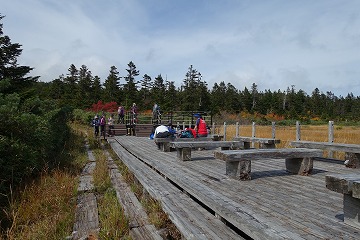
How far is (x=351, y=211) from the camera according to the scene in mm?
2891

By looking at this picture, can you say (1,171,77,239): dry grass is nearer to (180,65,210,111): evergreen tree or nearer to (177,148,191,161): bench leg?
(177,148,191,161): bench leg

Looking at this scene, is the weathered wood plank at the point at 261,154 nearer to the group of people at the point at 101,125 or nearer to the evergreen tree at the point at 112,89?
the group of people at the point at 101,125

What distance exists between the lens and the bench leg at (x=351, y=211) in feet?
9.32

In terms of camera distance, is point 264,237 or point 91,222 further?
point 91,222

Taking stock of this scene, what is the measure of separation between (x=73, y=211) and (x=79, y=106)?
164 ft

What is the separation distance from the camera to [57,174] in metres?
7.11

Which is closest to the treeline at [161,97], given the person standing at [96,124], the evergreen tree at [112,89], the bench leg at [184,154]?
the evergreen tree at [112,89]

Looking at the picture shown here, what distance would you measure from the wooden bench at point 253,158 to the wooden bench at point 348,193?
217 centimetres

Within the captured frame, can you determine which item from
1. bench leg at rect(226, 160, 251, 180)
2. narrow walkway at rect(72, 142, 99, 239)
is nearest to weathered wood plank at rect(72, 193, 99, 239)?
narrow walkway at rect(72, 142, 99, 239)

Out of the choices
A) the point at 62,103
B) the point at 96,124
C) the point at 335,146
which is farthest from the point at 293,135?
the point at 62,103

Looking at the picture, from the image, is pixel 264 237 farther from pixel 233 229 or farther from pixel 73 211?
pixel 73 211

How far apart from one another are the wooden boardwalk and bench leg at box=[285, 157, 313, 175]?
5.6 inches

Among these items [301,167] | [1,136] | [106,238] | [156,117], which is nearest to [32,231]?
[106,238]

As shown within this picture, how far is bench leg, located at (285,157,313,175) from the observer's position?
18.0ft
